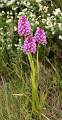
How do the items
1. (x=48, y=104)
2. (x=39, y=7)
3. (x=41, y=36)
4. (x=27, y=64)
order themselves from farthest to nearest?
1. (x=39, y=7)
2. (x=27, y=64)
3. (x=48, y=104)
4. (x=41, y=36)

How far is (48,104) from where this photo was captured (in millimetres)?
3270

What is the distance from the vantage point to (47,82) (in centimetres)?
343

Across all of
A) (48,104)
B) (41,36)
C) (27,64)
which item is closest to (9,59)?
(27,64)

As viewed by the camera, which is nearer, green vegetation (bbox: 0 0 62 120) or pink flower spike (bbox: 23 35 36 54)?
pink flower spike (bbox: 23 35 36 54)

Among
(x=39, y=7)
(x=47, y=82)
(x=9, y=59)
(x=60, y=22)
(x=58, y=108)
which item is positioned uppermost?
(x=39, y=7)

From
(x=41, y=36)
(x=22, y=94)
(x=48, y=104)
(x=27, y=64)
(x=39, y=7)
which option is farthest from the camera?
(x=39, y=7)

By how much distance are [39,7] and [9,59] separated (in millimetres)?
699

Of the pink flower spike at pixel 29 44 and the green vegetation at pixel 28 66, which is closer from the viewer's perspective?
the pink flower spike at pixel 29 44

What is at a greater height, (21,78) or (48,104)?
(21,78)

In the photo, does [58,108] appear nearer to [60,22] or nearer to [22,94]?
[22,94]

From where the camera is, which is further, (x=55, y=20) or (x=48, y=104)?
(x=55, y=20)

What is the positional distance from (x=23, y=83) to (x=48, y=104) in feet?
1.02

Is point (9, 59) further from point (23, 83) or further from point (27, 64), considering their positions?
point (23, 83)

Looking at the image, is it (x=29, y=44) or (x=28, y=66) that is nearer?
(x=29, y=44)
